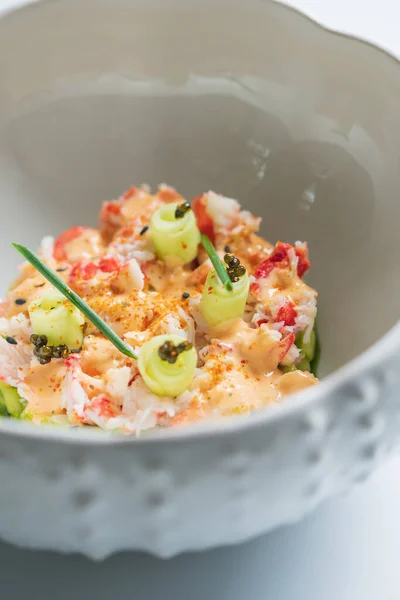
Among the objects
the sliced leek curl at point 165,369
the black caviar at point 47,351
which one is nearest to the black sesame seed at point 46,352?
the black caviar at point 47,351

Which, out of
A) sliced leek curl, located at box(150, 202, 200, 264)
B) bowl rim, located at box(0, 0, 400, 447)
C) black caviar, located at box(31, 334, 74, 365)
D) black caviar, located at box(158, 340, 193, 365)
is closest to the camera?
bowl rim, located at box(0, 0, 400, 447)

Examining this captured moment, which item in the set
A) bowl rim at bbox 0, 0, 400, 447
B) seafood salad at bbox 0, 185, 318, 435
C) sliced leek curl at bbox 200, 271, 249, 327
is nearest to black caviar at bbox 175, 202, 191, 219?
seafood salad at bbox 0, 185, 318, 435

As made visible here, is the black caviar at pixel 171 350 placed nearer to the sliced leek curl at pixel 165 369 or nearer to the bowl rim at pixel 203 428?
the sliced leek curl at pixel 165 369

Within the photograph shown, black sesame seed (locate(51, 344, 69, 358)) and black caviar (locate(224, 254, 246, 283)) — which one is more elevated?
black caviar (locate(224, 254, 246, 283))

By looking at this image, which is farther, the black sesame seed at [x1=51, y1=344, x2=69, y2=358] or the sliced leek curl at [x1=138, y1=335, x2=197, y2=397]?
the black sesame seed at [x1=51, y1=344, x2=69, y2=358]

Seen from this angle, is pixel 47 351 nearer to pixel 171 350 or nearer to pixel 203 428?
pixel 171 350

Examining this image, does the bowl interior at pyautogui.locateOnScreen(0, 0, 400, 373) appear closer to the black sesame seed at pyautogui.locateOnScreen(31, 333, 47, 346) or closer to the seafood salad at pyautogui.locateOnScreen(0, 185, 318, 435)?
the seafood salad at pyautogui.locateOnScreen(0, 185, 318, 435)

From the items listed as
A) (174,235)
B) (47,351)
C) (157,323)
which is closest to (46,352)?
(47,351)

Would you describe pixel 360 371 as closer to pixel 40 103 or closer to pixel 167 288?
pixel 167 288
